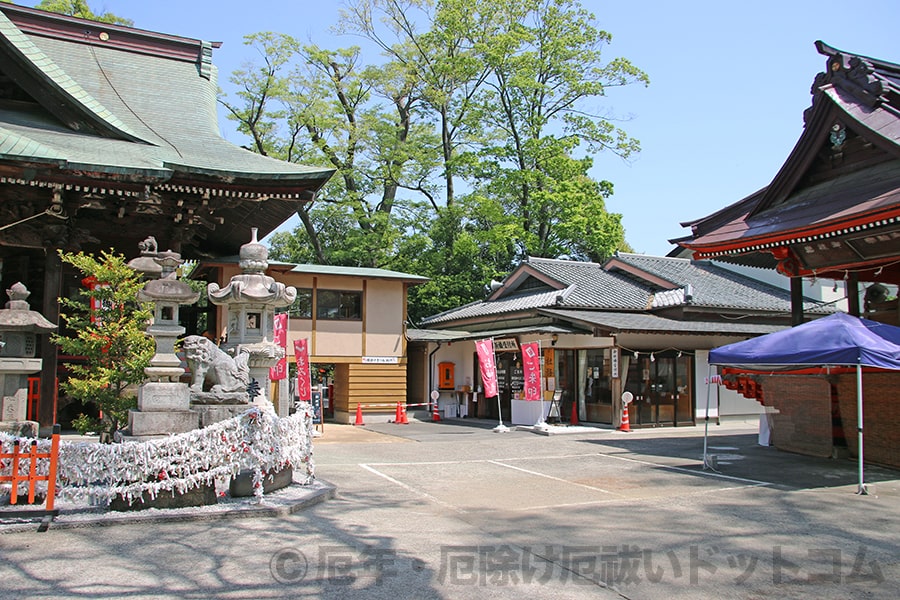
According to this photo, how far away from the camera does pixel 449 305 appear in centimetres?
3053

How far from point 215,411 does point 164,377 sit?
0.78 m

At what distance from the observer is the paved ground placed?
521cm

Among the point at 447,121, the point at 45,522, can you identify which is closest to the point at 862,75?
→ the point at 45,522

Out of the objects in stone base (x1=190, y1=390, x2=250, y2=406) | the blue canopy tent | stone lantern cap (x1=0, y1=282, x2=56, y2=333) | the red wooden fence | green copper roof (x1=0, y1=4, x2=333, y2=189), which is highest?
green copper roof (x1=0, y1=4, x2=333, y2=189)

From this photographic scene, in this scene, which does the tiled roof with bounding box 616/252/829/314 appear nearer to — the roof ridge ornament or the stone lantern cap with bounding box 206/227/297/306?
the roof ridge ornament

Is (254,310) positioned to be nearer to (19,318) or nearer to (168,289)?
(168,289)

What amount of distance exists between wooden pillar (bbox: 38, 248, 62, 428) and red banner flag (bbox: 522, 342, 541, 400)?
11.7 meters

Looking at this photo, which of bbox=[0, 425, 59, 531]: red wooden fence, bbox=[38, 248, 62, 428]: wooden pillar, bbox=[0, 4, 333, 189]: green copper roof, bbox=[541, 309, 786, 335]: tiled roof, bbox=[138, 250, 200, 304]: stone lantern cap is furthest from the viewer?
bbox=[541, 309, 786, 335]: tiled roof

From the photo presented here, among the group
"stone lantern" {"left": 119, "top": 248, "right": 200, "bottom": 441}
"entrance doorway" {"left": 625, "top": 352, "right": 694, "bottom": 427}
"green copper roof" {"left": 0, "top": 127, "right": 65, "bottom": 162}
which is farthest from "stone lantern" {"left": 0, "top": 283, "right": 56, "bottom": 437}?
"entrance doorway" {"left": 625, "top": 352, "right": 694, "bottom": 427}

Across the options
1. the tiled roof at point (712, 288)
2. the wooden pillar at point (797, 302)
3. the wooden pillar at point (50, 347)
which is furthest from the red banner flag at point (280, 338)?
the tiled roof at point (712, 288)

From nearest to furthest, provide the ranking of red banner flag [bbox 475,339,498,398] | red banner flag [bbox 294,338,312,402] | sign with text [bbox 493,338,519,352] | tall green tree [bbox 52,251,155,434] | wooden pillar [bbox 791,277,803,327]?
tall green tree [bbox 52,251,155,434]
wooden pillar [bbox 791,277,803,327]
red banner flag [bbox 294,338,312,402]
red banner flag [bbox 475,339,498,398]
sign with text [bbox 493,338,519,352]

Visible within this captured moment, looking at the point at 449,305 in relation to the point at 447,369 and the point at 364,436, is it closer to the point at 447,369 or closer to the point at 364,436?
the point at 447,369

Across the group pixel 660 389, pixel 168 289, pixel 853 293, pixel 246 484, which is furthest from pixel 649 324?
pixel 168 289

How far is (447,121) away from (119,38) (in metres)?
19.1
